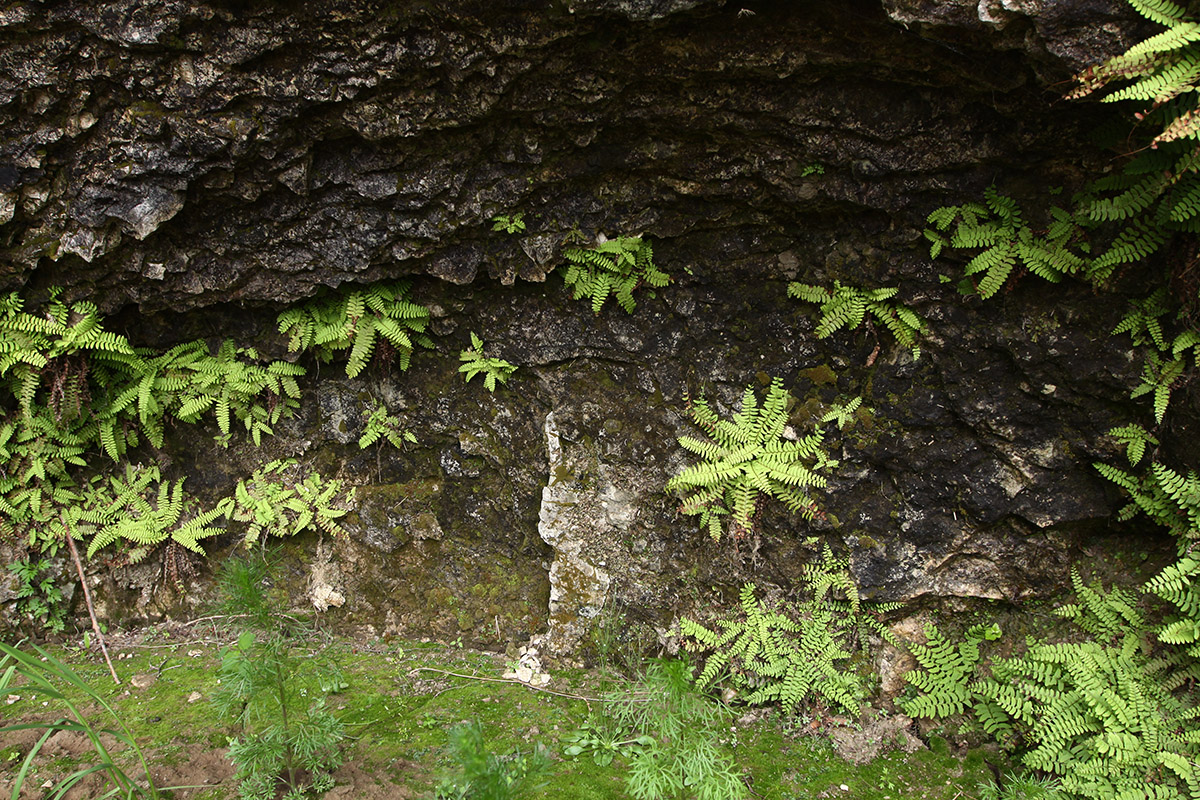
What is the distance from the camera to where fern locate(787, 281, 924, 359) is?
17.0 ft

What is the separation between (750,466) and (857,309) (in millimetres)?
1505

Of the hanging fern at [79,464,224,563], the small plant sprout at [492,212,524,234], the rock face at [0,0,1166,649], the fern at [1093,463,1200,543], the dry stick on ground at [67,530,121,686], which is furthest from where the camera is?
the hanging fern at [79,464,224,563]

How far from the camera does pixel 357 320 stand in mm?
5820

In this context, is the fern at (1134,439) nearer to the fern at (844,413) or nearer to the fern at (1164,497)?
the fern at (1164,497)

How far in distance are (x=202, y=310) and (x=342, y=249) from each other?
1.63m

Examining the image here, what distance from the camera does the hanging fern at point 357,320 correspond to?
5809 mm

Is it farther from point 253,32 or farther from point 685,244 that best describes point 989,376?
point 253,32

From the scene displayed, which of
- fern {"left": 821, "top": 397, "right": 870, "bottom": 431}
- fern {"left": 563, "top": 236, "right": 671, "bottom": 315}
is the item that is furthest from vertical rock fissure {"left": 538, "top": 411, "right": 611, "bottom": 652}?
fern {"left": 821, "top": 397, "right": 870, "bottom": 431}

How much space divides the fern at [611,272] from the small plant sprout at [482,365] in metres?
0.95

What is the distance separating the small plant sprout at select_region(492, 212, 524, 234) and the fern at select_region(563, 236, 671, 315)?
440 mm

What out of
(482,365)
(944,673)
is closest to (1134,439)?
(944,673)

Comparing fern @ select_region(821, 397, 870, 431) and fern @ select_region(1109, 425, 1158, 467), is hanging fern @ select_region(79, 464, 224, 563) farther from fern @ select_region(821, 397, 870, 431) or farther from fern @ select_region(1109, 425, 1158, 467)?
fern @ select_region(1109, 425, 1158, 467)

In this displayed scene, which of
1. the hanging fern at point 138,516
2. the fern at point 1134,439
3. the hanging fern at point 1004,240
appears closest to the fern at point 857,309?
the hanging fern at point 1004,240

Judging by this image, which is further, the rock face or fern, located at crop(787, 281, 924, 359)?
fern, located at crop(787, 281, 924, 359)
